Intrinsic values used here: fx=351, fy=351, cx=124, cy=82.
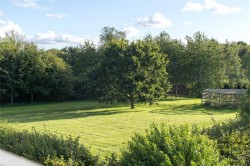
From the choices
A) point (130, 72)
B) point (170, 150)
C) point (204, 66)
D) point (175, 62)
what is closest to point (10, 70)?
point (130, 72)

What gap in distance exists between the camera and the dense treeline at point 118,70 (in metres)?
27.0

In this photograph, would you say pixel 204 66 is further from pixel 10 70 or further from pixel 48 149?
pixel 48 149

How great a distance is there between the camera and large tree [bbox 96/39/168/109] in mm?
26516

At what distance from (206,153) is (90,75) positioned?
23.3m

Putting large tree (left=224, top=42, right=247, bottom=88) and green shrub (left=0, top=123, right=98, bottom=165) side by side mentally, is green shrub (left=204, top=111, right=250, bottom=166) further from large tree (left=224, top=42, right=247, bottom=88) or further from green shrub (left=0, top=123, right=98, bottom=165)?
large tree (left=224, top=42, right=247, bottom=88)

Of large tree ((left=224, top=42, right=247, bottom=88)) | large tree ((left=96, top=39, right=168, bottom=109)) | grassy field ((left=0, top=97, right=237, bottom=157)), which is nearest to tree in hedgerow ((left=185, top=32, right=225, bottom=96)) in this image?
large tree ((left=224, top=42, right=247, bottom=88))

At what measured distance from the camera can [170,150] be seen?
213 inches

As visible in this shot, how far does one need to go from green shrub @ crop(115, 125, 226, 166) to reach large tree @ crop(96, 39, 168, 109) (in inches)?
797

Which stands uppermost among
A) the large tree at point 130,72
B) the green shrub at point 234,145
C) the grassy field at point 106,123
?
the large tree at point 130,72

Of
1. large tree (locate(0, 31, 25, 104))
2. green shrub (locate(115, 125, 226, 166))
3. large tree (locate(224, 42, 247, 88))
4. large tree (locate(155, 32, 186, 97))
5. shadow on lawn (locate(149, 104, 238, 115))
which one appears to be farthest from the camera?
large tree (locate(224, 42, 247, 88))

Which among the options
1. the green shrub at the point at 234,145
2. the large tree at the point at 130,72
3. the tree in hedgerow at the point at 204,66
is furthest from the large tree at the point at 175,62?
the green shrub at the point at 234,145

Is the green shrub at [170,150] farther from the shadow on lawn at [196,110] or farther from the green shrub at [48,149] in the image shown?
the shadow on lawn at [196,110]

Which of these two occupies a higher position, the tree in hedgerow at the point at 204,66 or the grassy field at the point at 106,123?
the tree in hedgerow at the point at 204,66

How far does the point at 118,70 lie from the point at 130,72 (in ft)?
3.29
